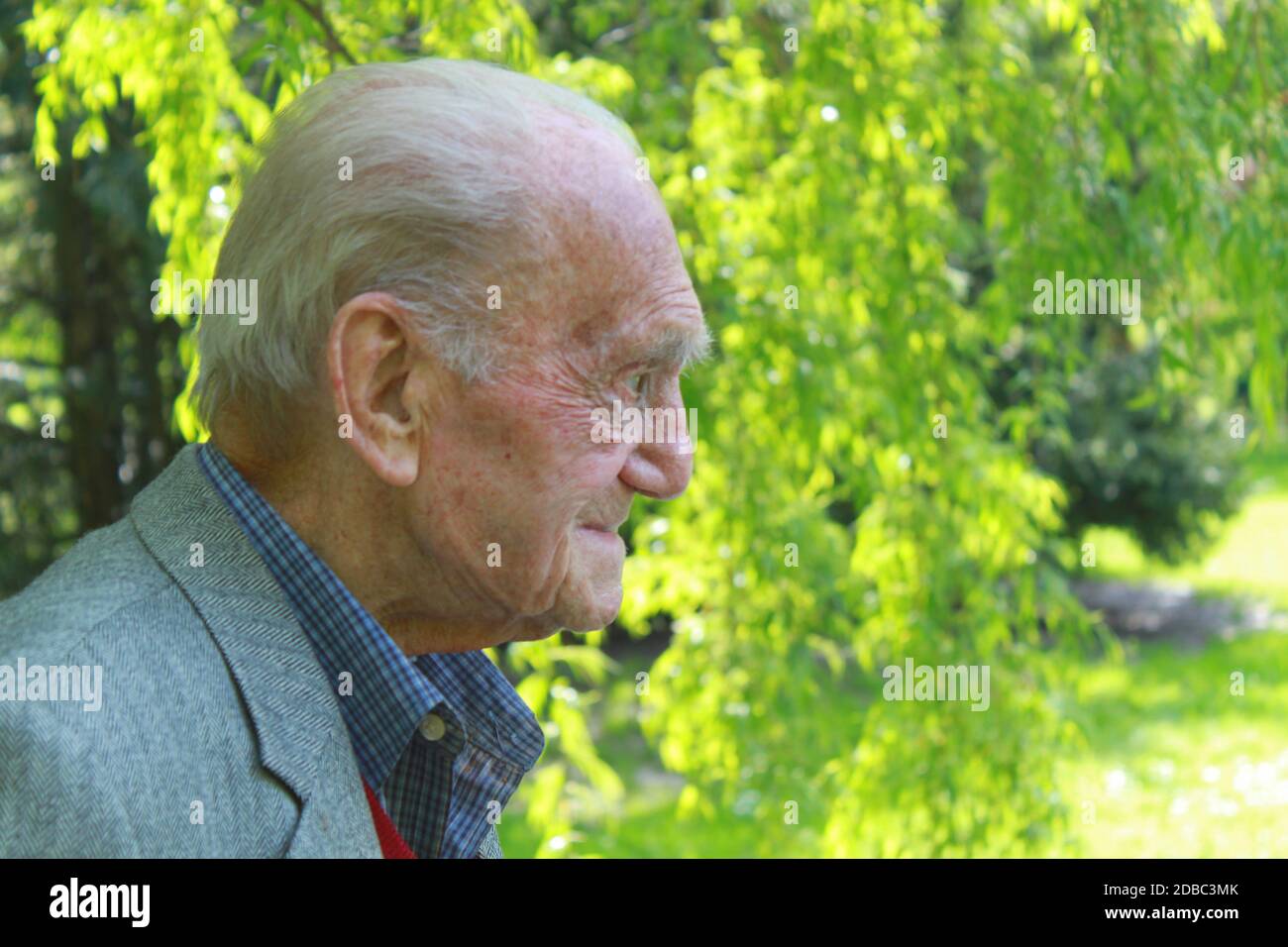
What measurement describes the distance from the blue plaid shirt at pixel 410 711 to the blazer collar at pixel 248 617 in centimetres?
3

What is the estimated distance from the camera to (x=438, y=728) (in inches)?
62.4

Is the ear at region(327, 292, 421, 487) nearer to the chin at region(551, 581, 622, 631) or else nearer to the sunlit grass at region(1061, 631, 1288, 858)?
the chin at region(551, 581, 622, 631)

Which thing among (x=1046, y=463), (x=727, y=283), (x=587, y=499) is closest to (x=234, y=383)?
(x=587, y=499)

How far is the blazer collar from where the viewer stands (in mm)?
1320

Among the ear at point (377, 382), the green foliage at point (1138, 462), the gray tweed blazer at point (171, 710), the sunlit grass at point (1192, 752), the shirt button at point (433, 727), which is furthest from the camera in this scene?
the green foliage at point (1138, 462)

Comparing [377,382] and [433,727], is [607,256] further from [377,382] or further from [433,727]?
[433,727]

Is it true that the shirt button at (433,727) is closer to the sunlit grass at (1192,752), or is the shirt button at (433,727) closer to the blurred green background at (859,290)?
Answer: the blurred green background at (859,290)

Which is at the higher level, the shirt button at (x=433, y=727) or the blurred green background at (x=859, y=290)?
the blurred green background at (x=859, y=290)

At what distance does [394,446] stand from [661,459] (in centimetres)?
34

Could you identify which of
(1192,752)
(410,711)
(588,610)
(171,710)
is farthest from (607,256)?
(1192,752)

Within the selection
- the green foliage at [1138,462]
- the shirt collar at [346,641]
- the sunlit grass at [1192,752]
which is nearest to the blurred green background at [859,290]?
the shirt collar at [346,641]

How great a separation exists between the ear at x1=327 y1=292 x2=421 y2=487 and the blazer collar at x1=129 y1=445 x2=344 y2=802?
16cm

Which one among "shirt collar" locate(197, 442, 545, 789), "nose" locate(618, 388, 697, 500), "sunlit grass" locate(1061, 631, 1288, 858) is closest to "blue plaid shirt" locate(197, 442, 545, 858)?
"shirt collar" locate(197, 442, 545, 789)

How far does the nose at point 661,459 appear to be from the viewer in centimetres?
165
